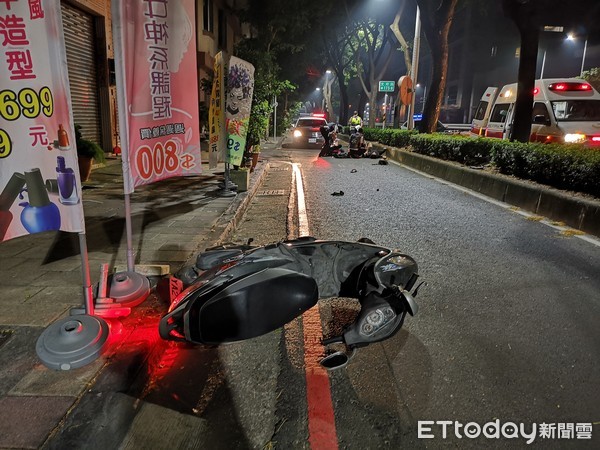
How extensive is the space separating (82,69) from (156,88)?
9.50 metres

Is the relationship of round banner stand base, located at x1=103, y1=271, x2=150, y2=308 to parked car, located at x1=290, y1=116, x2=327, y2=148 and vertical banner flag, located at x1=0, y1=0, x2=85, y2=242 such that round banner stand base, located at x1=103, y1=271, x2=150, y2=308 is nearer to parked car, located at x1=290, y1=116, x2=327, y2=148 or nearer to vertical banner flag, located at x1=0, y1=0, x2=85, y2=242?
vertical banner flag, located at x1=0, y1=0, x2=85, y2=242

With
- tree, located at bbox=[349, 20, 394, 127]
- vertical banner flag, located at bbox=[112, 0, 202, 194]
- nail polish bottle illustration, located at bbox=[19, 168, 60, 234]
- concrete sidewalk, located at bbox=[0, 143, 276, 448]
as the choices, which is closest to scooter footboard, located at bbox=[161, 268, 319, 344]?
concrete sidewalk, located at bbox=[0, 143, 276, 448]

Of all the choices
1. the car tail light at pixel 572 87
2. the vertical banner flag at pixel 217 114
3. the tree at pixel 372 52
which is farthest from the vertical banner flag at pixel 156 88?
the tree at pixel 372 52

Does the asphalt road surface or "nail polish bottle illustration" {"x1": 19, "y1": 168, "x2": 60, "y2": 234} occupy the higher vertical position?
"nail polish bottle illustration" {"x1": 19, "y1": 168, "x2": 60, "y2": 234}

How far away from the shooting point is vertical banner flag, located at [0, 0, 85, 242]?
8.54 ft

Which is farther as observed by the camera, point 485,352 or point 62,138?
point 485,352

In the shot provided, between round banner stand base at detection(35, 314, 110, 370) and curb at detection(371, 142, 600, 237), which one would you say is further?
curb at detection(371, 142, 600, 237)

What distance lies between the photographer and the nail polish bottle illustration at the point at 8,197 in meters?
2.72

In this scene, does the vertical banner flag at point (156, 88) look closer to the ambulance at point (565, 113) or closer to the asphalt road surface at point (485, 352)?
the asphalt road surface at point (485, 352)

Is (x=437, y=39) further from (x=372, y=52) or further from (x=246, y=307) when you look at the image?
(x=246, y=307)

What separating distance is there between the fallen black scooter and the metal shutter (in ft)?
32.2

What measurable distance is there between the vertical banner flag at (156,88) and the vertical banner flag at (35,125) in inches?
27.5

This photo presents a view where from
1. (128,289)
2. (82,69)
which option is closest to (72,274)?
(128,289)

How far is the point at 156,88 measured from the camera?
3.84m
